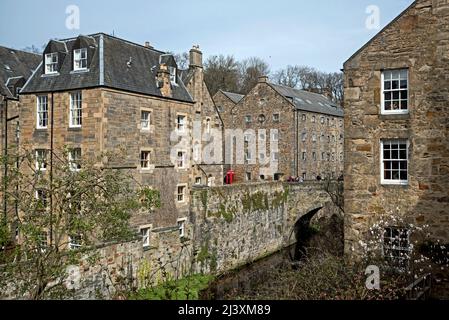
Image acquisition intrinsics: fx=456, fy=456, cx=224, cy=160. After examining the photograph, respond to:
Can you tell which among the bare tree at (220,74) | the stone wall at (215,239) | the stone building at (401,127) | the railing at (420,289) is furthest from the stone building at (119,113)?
the bare tree at (220,74)

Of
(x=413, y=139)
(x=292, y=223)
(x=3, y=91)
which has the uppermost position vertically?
(x=3, y=91)

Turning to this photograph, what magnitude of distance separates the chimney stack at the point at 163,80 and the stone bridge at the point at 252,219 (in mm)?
5382

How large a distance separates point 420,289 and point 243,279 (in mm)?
13566

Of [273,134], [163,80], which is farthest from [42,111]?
[273,134]

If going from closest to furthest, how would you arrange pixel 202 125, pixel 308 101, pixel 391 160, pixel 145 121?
pixel 391 160, pixel 145 121, pixel 202 125, pixel 308 101

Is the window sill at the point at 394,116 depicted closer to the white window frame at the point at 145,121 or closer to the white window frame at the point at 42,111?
the white window frame at the point at 145,121

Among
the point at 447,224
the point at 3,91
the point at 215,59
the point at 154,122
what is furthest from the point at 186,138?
the point at 215,59

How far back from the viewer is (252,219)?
28.0 m

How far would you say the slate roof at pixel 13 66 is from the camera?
24484 mm

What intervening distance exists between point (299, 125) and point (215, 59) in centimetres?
2515

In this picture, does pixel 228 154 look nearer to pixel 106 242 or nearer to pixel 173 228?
pixel 173 228

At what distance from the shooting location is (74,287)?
13586 mm

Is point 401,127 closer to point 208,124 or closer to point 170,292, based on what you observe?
point 170,292

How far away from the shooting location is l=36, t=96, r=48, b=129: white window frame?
21709 mm
